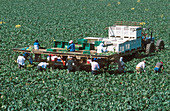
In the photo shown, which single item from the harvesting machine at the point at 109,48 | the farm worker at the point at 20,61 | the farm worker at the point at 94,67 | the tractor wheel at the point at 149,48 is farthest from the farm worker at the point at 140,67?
the farm worker at the point at 20,61

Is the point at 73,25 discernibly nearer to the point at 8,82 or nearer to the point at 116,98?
the point at 8,82

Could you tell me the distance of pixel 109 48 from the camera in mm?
22391

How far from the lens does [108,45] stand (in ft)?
75.9

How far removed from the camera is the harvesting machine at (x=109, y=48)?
68.7 feet

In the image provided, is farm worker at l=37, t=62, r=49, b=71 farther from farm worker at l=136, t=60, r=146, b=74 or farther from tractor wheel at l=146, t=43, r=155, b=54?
tractor wheel at l=146, t=43, r=155, b=54

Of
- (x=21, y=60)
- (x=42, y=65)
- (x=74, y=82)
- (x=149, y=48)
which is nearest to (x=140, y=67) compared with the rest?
(x=74, y=82)

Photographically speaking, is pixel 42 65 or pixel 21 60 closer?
pixel 42 65

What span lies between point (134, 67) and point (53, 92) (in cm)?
759

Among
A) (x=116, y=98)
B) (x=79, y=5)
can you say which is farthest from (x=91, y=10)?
(x=116, y=98)

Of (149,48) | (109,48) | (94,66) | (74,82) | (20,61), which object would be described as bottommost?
(74,82)

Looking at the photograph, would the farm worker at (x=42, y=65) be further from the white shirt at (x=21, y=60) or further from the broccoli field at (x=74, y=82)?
the white shirt at (x=21, y=60)

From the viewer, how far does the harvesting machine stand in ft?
68.7

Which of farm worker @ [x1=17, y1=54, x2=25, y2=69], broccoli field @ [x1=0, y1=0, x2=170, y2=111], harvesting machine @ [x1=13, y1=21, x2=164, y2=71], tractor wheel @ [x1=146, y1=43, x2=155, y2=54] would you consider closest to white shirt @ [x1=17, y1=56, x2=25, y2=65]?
farm worker @ [x1=17, y1=54, x2=25, y2=69]

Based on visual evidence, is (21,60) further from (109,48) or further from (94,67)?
(109,48)
